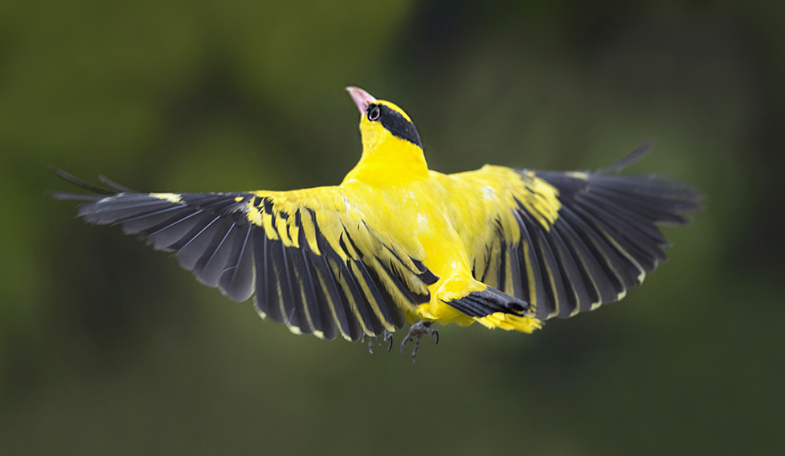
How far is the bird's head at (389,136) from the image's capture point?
4.55 feet

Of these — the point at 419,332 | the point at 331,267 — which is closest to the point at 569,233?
the point at 419,332

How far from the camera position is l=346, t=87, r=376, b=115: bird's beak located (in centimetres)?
144

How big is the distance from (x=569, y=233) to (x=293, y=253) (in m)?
0.63

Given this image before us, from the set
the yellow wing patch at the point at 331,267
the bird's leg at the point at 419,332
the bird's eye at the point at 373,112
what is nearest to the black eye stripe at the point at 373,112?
the bird's eye at the point at 373,112

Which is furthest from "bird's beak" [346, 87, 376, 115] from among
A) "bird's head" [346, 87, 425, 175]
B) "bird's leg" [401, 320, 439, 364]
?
"bird's leg" [401, 320, 439, 364]

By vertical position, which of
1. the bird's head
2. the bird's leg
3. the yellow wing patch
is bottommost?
the bird's leg

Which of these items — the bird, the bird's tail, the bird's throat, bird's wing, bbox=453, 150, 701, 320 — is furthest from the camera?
bird's wing, bbox=453, 150, 701, 320

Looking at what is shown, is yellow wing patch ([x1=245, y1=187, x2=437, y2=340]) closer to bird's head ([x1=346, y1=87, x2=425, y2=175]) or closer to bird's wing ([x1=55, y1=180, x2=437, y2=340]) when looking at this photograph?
bird's wing ([x1=55, y1=180, x2=437, y2=340])

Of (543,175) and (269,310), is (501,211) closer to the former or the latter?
(543,175)

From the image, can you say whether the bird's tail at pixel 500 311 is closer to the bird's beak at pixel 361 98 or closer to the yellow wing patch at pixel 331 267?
the yellow wing patch at pixel 331 267

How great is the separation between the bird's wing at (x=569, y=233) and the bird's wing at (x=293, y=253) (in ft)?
0.81

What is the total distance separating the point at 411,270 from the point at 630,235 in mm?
611

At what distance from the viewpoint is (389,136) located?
1390 millimetres

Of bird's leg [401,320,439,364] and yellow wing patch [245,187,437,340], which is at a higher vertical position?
yellow wing patch [245,187,437,340]
